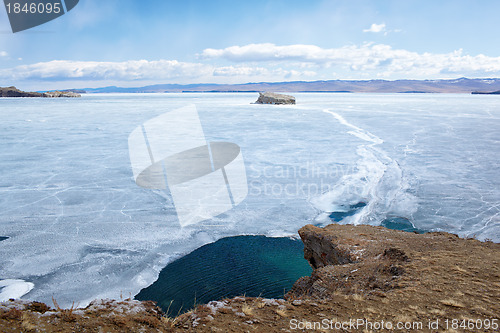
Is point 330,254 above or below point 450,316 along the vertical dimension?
below

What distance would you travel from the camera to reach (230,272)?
6645 millimetres

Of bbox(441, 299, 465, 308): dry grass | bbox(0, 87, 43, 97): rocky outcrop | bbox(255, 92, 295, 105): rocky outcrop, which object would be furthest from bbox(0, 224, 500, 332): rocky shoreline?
bbox(0, 87, 43, 97): rocky outcrop

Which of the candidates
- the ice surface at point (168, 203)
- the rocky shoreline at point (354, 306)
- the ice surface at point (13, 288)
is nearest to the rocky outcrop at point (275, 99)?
the ice surface at point (168, 203)

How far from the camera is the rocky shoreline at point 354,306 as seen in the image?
3426 millimetres

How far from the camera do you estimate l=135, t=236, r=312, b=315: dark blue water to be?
19.3 ft

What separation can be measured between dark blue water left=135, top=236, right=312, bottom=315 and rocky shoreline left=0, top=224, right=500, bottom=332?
1.22 meters

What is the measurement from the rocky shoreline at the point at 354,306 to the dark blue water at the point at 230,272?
4.01 ft

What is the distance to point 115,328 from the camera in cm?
339

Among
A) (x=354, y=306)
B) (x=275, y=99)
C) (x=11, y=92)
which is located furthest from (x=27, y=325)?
(x=11, y=92)

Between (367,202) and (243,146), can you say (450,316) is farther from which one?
(243,146)

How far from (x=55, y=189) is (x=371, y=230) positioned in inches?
390

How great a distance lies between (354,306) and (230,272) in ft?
10.5

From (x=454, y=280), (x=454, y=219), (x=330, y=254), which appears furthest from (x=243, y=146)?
(x=454, y=280)

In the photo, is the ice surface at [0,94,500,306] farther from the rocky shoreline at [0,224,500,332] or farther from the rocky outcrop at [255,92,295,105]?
the rocky outcrop at [255,92,295,105]
